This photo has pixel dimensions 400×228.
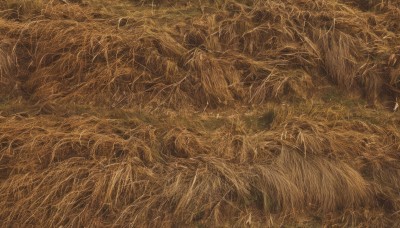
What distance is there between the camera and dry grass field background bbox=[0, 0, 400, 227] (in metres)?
3.75

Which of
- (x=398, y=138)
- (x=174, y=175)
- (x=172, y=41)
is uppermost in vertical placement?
(x=172, y=41)

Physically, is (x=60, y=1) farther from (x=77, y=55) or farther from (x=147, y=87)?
(x=147, y=87)

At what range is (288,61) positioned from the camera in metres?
4.82

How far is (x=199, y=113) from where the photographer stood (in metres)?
4.56

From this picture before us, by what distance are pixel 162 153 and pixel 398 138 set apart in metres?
2.22

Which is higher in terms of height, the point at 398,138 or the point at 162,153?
the point at 398,138

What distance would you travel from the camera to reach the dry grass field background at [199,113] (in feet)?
12.3

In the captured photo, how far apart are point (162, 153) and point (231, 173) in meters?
0.66

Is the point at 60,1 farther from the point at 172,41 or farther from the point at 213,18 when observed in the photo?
the point at 213,18

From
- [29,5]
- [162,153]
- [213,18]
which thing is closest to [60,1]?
[29,5]

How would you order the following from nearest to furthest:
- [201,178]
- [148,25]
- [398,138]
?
[201,178] < [398,138] < [148,25]

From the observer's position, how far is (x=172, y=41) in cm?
479

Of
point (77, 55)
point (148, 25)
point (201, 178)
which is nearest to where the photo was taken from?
point (201, 178)

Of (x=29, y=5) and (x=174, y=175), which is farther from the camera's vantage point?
(x=29, y=5)
